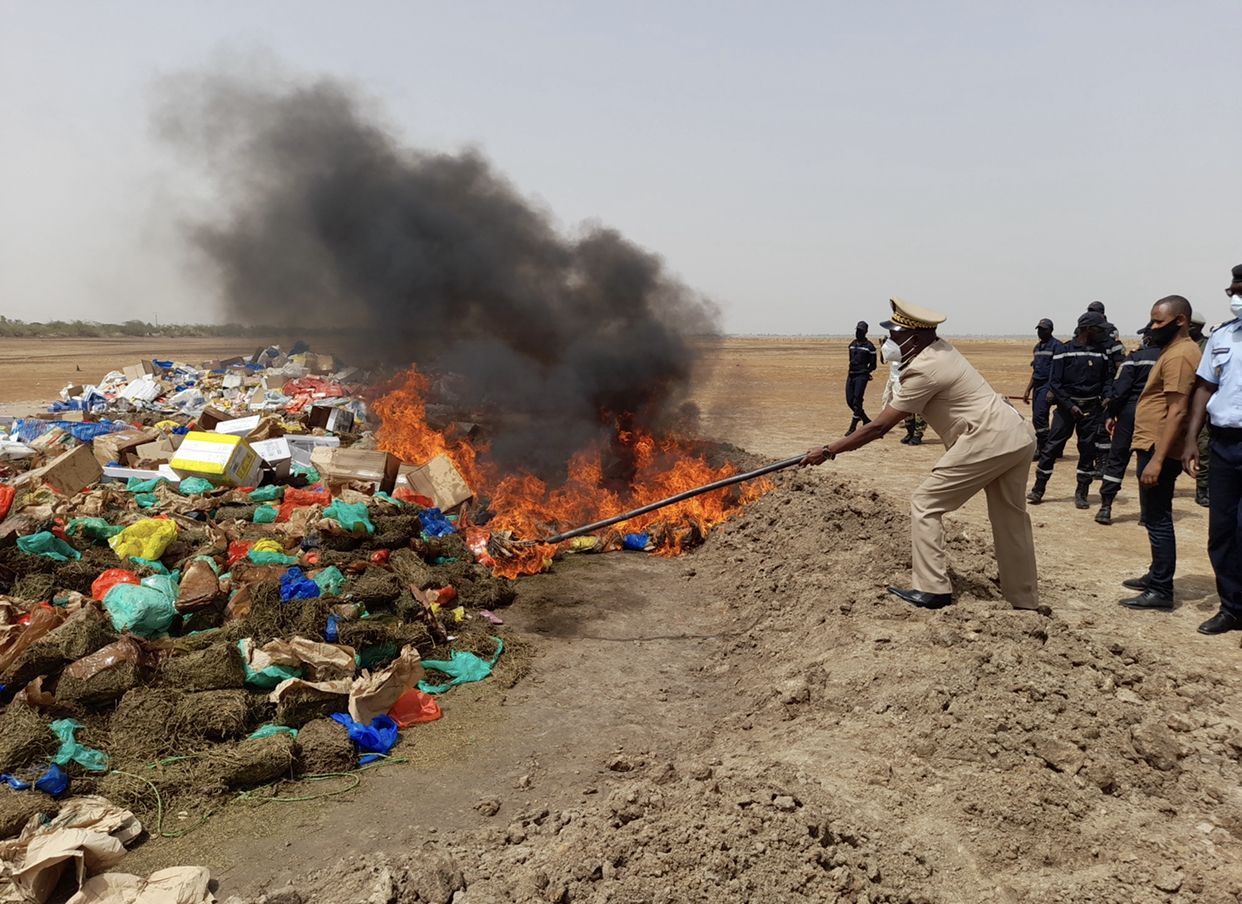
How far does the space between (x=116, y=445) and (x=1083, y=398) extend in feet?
36.3

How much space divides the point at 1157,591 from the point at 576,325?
880 cm

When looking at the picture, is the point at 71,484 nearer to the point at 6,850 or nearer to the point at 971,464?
the point at 6,850

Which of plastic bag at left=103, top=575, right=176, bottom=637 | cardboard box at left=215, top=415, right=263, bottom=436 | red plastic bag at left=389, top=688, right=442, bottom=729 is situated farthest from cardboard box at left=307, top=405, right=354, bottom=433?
red plastic bag at left=389, top=688, right=442, bottom=729

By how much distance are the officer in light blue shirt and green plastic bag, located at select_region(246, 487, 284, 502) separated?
7662mm

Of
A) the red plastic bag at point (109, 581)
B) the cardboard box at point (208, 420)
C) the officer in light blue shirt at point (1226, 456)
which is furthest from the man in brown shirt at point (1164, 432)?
the cardboard box at point (208, 420)

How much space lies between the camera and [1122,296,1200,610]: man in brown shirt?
4.93 m

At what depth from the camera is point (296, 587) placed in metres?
5.07

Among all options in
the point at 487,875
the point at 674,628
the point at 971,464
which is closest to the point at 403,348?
the point at 674,628

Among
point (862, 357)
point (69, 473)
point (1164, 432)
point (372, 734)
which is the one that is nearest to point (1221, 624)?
point (1164, 432)

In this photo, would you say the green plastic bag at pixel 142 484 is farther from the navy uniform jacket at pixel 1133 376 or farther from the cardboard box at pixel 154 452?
the navy uniform jacket at pixel 1133 376

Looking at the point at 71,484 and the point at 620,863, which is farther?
the point at 71,484

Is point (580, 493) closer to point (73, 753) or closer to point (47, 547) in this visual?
point (47, 547)

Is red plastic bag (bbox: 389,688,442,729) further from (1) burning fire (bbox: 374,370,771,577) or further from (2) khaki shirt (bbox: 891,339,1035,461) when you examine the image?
(2) khaki shirt (bbox: 891,339,1035,461)

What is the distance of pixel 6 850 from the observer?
282 cm
